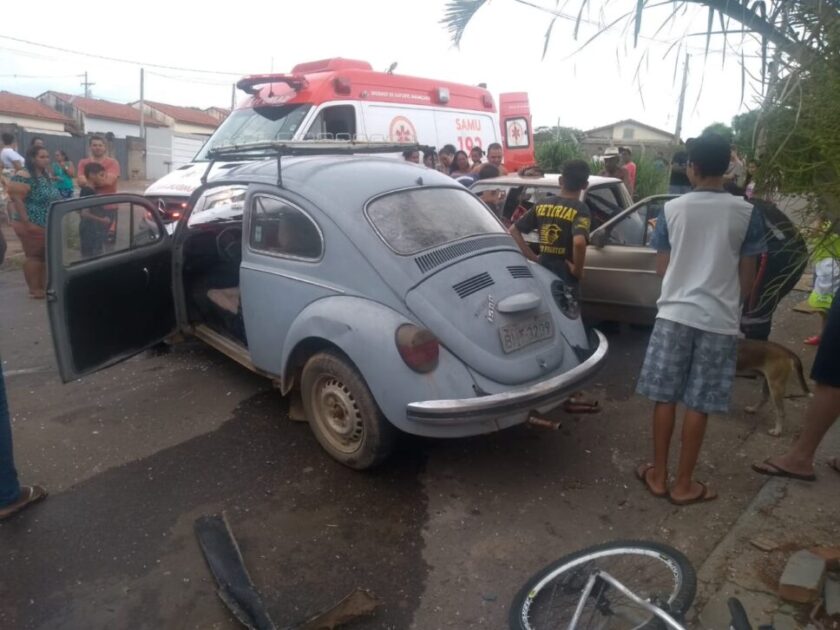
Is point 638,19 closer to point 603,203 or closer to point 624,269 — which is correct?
point 624,269

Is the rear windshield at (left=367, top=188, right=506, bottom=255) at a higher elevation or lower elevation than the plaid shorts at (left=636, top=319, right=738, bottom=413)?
higher

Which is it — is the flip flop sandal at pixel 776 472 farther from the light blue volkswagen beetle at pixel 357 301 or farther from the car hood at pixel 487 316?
the car hood at pixel 487 316

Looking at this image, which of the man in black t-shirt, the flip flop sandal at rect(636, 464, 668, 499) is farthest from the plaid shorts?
the man in black t-shirt

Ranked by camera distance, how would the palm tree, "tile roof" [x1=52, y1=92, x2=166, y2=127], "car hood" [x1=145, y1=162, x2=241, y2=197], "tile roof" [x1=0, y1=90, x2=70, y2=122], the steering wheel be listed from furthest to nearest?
1. "tile roof" [x1=52, y1=92, x2=166, y2=127]
2. "tile roof" [x1=0, y1=90, x2=70, y2=122]
3. "car hood" [x1=145, y1=162, x2=241, y2=197]
4. the steering wheel
5. the palm tree

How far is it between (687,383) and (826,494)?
1009mm

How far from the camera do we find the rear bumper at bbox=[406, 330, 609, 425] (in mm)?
3375

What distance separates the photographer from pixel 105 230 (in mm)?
4629

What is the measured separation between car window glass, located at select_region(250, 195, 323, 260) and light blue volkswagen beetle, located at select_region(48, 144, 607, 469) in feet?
0.04

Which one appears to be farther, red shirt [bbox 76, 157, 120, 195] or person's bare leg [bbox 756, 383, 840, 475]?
red shirt [bbox 76, 157, 120, 195]

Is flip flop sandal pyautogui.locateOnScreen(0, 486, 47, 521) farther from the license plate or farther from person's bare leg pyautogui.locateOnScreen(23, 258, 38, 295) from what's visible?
person's bare leg pyautogui.locateOnScreen(23, 258, 38, 295)

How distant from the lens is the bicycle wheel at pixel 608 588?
244 centimetres

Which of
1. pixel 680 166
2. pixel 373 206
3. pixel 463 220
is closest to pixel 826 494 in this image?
pixel 463 220

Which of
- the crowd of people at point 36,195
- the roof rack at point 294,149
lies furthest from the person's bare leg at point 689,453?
the crowd of people at point 36,195

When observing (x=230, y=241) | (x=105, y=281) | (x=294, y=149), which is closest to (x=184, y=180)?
(x=230, y=241)
